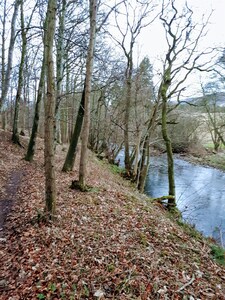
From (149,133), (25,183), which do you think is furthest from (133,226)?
(149,133)

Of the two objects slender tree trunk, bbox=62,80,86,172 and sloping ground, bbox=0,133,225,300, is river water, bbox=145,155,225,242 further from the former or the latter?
slender tree trunk, bbox=62,80,86,172

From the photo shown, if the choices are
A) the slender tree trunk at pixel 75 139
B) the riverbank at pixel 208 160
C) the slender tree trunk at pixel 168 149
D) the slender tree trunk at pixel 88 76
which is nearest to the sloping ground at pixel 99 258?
the slender tree trunk at pixel 88 76

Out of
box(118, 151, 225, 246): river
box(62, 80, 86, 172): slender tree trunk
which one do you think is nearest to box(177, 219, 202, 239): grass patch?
box(118, 151, 225, 246): river

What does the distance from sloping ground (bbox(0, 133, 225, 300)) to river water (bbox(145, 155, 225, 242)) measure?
248 cm

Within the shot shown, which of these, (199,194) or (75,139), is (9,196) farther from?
(199,194)

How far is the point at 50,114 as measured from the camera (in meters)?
4.11

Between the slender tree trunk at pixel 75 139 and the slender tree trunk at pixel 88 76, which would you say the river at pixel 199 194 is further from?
the slender tree trunk at pixel 75 139

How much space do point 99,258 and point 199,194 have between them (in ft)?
36.9

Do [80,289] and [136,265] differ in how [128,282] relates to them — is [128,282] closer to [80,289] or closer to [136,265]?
[136,265]

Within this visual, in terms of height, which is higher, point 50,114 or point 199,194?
point 50,114

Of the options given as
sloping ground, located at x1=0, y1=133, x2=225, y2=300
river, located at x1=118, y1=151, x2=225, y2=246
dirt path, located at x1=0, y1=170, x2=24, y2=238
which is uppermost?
dirt path, located at x1=0, y1=170, x2=24, y2=238

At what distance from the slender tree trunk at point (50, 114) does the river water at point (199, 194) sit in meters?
4.79

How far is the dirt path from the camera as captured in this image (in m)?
5.00

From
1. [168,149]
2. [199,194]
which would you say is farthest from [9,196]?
[199,194]
